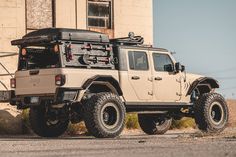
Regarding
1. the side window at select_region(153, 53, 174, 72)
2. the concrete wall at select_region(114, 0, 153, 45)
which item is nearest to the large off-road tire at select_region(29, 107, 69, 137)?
the side window at select_region(153, 53, 174, 72)

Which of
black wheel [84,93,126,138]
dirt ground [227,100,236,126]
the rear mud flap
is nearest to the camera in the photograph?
black wheel [84,93,126,138]

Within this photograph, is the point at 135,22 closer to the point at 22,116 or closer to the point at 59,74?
the point at 22,116

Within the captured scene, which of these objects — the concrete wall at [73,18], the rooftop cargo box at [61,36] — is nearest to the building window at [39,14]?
the concrete wall at [73,18]

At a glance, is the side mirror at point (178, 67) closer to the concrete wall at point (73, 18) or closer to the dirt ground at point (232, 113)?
the dirt ground at point (232, 113)

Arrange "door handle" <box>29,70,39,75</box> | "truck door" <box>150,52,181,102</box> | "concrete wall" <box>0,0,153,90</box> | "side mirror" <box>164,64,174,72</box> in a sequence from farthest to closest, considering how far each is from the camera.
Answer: "concrete wall" <box>0,0,153,90</box> → "side mirror" <box>164,64,174,72</box> → "truck door" <box>150,52,181,102</box> → "door handle" <box>29,70,39,75</box>

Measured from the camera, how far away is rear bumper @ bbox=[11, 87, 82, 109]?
14.3 metres

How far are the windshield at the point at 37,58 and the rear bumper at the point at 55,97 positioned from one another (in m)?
0.71

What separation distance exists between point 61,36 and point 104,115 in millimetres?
1979

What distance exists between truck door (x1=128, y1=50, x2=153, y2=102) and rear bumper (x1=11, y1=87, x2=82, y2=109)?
1.72 metres

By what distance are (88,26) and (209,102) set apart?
7.92m

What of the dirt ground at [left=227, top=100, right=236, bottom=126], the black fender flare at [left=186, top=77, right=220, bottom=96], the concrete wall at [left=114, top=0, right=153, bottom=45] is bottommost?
the dirt ground at [left=227, top=100, right=236, bottom=126]

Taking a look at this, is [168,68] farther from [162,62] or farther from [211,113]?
[211,113]

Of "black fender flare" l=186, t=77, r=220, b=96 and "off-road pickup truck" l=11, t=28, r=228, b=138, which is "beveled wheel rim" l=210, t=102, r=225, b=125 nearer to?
"off-road pickup truck" l=11, t=28, r=228, b=138

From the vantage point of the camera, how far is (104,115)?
14.7 m
